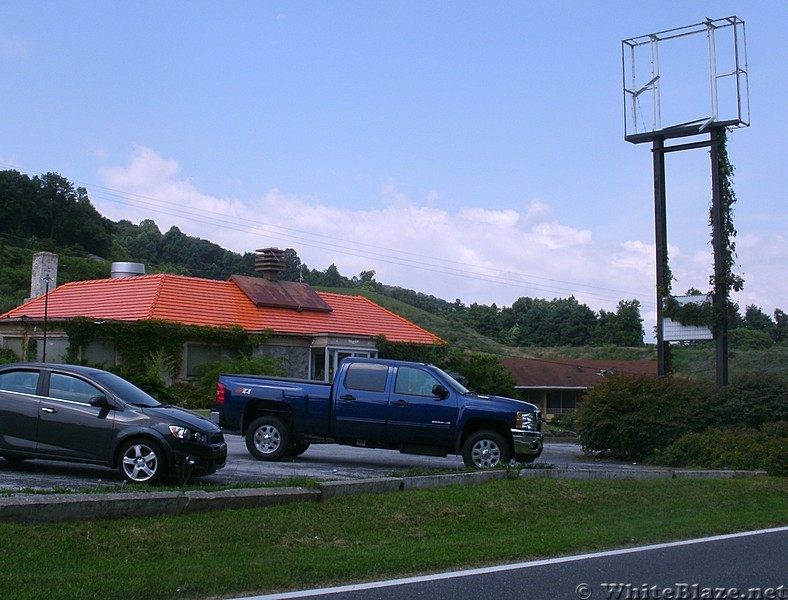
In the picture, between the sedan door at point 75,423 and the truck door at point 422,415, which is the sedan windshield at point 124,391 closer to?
the sedan door at point 75,423

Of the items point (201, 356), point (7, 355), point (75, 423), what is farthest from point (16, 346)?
point (75, 423)

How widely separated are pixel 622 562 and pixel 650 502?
3.89m

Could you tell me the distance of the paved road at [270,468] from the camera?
10961 mm

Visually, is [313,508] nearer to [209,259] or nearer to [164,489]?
[164,489]

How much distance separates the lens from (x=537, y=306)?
9819 cm

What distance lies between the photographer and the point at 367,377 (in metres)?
14.9

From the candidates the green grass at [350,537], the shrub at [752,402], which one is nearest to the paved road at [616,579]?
the green grass at [350,537]

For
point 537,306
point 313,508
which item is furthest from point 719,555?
point 537,306

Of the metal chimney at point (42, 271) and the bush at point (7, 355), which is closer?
the bush at point (7, 355)

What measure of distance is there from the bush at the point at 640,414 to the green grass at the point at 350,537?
20.8 ft

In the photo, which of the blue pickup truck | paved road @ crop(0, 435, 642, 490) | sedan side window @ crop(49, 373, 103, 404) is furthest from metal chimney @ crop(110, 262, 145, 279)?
sedan side window @ crop(49, 373, 103, 404)

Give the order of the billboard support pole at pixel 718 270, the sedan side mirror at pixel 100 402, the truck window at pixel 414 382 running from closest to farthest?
the sedan side mirror at pixel 100 402
the truck window at pixel 414 382
the billboard support pole at pixel 718 270

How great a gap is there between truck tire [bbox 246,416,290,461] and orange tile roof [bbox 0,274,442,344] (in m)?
16.0

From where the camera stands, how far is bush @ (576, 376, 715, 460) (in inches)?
754
